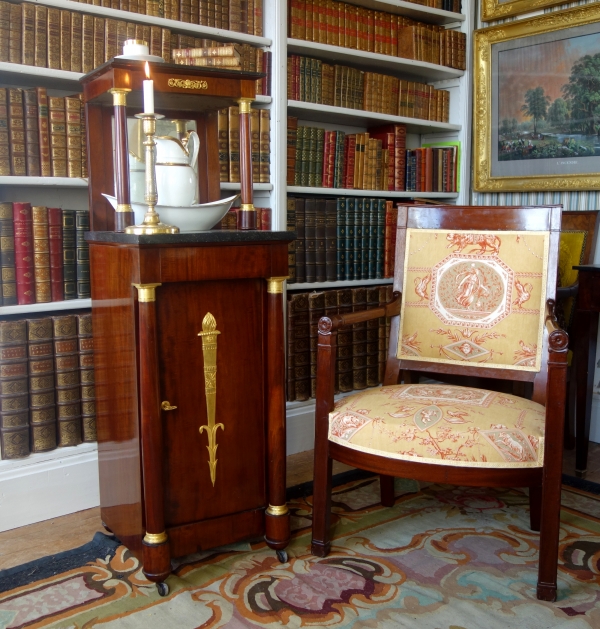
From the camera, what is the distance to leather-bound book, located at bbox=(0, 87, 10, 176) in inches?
85.7

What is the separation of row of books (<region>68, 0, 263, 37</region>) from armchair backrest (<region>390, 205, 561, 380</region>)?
99cm

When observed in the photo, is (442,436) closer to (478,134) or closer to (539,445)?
(539,445)

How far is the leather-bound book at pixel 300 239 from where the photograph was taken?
2.90 m

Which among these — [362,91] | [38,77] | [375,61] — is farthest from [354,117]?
[38,77]

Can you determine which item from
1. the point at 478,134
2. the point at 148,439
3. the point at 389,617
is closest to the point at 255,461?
the point at 148,439

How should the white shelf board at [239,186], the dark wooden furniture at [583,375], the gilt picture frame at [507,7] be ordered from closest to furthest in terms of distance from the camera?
1. the white shelf board at [239,186]
2. the dark wooden furniture at [583,375]
3. the gilt picture frame at [507,7]

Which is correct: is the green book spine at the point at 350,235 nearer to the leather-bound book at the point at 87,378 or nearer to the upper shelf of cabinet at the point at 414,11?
the upper shelf of cabinet at the point at 414,11

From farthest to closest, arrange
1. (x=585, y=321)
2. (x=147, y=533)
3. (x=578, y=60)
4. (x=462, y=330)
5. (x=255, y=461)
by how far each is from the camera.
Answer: (x=578, y=60)
(x=585, y=321)
(x=462, y=330)
(x=255, y=461)
(x=147, y=533)

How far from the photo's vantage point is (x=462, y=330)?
7.20 feet

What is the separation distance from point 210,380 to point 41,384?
70cm

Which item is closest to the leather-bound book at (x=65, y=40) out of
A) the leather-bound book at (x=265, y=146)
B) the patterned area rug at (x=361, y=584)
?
the leather-bound book at (x=265, y=146)

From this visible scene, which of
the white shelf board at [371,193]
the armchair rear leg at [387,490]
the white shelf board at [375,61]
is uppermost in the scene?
the white shelf board at [375,61]

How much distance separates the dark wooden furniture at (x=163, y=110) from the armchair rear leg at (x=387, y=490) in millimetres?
962

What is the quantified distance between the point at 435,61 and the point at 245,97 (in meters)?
1.56
